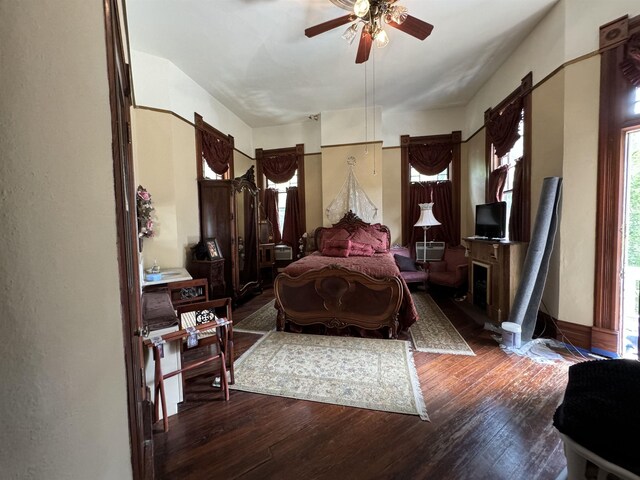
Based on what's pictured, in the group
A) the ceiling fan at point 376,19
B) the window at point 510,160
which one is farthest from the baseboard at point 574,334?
the ceiling fan at point 376,19

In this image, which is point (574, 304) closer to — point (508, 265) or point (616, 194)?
point (508, 265)

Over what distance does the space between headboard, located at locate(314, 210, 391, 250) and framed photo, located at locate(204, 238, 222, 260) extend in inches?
74.5

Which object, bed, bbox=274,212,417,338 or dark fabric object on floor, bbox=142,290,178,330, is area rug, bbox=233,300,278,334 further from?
dark fabric object on floor, bbox=142,290,178,330

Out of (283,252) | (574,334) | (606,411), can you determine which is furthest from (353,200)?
(606,411)

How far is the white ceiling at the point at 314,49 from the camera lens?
2.63m

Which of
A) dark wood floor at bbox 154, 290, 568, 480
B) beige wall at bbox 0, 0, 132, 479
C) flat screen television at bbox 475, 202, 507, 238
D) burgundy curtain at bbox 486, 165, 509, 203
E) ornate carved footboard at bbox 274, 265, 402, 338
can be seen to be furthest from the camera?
burgundy curtain at bbox 486, 165, 509, 203

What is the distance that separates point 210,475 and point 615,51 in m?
4.27

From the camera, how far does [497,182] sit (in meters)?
3.87

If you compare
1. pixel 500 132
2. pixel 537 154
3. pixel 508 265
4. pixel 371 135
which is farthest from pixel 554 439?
pixel 371 135

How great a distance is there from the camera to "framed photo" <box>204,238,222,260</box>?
11.8 feet

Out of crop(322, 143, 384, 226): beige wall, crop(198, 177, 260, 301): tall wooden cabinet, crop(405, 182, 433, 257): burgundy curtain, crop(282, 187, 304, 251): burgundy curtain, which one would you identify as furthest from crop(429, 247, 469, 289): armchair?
crop(198, 177, 260, 301): tall wooden cabinet

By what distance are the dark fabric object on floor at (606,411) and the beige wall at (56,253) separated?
1.41 m

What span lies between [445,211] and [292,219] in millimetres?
3033

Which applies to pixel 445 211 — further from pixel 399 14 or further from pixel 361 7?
pixel 361 7
